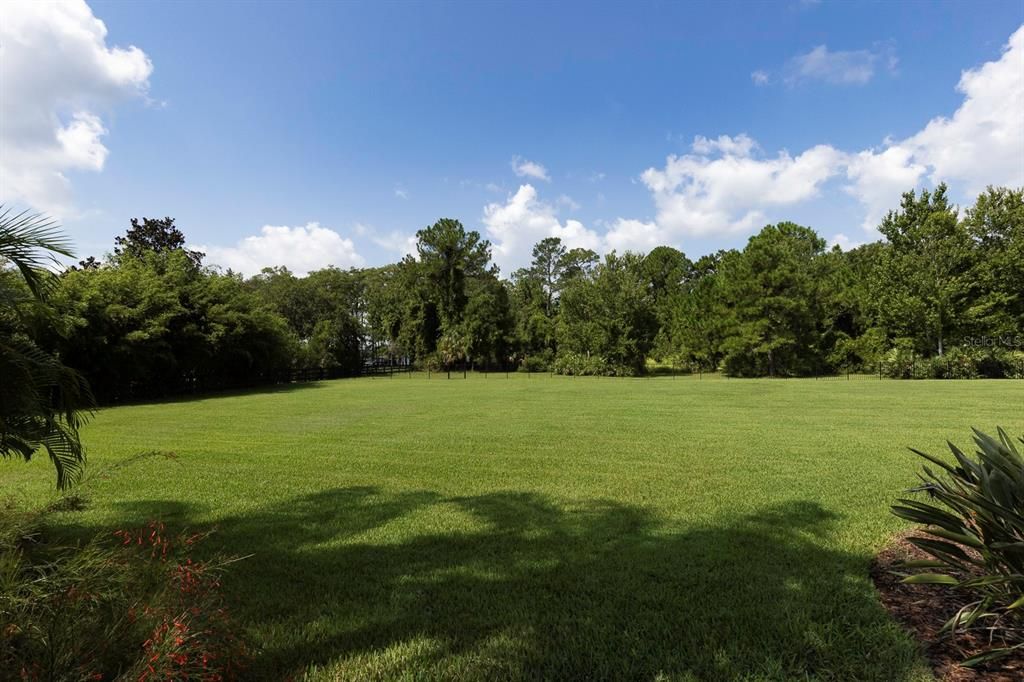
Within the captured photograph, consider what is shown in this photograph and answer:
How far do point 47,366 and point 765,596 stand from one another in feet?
15.7

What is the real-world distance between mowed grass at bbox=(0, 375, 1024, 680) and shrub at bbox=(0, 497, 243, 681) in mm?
954

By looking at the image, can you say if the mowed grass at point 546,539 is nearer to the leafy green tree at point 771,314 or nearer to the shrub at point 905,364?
the shrub at point 905,364

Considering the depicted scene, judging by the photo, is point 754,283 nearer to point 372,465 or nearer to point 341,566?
point 372,465

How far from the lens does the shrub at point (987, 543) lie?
2.53 m

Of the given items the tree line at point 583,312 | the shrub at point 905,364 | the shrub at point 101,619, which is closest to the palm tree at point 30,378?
the shrub at point 101,619

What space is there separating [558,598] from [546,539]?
4.09ft

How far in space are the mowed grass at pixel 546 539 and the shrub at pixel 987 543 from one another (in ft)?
1.54

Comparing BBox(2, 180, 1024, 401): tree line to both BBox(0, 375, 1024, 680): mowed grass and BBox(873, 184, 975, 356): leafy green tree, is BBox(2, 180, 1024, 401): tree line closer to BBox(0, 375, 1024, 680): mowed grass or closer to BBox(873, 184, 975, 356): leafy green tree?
BBox(873, 184, 975, 356): leafy green tree

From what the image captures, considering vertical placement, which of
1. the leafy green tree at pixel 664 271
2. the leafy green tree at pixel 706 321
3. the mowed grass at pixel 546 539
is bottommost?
the mowed grass at pixel 546 539

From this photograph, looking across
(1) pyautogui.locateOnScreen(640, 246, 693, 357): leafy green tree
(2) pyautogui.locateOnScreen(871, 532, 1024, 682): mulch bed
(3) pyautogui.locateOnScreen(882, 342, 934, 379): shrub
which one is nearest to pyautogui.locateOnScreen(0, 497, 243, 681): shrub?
(2) pyautogui.locateOnScreen(871, 532, 1024, 682): mulch bed

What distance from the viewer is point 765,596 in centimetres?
346

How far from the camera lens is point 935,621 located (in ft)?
10.00

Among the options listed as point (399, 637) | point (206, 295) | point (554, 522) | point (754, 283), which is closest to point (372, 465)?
point (554, 522)

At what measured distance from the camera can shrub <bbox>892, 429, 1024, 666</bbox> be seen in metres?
2.53
